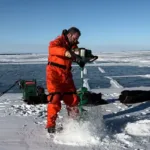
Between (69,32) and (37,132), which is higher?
(69,32)

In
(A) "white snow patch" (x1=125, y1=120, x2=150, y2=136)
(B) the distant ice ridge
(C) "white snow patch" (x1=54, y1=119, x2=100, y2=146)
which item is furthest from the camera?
(B) the distant ice ridge

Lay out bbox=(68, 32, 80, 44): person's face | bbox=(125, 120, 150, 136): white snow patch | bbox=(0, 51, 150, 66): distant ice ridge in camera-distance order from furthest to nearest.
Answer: bbox=(0, 51, 150, 66): distant ice ridge, bbox=(125, 120, 150, 136): white snow patch, bbox=(68, 32, 80, 44): person's face

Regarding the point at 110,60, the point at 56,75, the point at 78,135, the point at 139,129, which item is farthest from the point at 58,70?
the point at 110,60

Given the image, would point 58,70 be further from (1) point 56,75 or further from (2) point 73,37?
(2) point 73,37

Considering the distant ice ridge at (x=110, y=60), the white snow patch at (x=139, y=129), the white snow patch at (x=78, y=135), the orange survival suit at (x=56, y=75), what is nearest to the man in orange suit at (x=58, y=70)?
the orange survival suit at (x=56, y=75)

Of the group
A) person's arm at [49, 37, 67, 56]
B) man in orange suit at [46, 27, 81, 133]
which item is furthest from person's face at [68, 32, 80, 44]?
person's arm at [49, 37, 67, 56]

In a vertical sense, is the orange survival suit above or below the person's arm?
below

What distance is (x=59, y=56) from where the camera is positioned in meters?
4.06

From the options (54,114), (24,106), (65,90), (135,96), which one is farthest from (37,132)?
(135,96)

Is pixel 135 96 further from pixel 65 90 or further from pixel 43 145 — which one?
pixel 43 145

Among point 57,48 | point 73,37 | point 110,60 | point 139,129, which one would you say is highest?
point 73,37

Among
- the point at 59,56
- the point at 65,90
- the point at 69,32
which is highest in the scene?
the point at 69,32

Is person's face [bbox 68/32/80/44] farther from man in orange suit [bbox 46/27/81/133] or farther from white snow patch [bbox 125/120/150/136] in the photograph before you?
white snow patch [bbox 125/120/150/136]

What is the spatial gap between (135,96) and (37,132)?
126 inches
